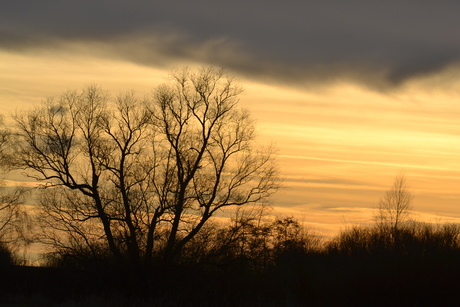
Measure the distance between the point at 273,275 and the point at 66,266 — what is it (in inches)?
621

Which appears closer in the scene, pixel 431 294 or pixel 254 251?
pixel 431 294

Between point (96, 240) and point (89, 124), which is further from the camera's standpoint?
point (89, 124)

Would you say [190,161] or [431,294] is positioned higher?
[190,161]

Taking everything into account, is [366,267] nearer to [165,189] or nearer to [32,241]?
[165,189]

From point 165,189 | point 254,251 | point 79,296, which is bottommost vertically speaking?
point 79,296

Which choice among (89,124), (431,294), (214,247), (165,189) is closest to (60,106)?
(89,124)


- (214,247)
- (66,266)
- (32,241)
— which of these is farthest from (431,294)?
(32,241)

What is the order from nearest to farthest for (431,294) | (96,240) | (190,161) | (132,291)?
1. (431,294)
2. (132,291)
3. (96,240)
4. (190,161)

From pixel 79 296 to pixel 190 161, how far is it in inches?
598

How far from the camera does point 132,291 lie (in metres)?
48.3

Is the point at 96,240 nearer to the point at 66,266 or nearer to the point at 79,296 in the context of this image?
the point at 66,266

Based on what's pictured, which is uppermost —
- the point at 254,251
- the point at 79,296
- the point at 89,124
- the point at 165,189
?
the point at 89,124

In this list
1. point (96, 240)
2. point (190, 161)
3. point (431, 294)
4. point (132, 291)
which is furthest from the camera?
point (190, 161)

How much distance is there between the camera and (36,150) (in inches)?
2211
